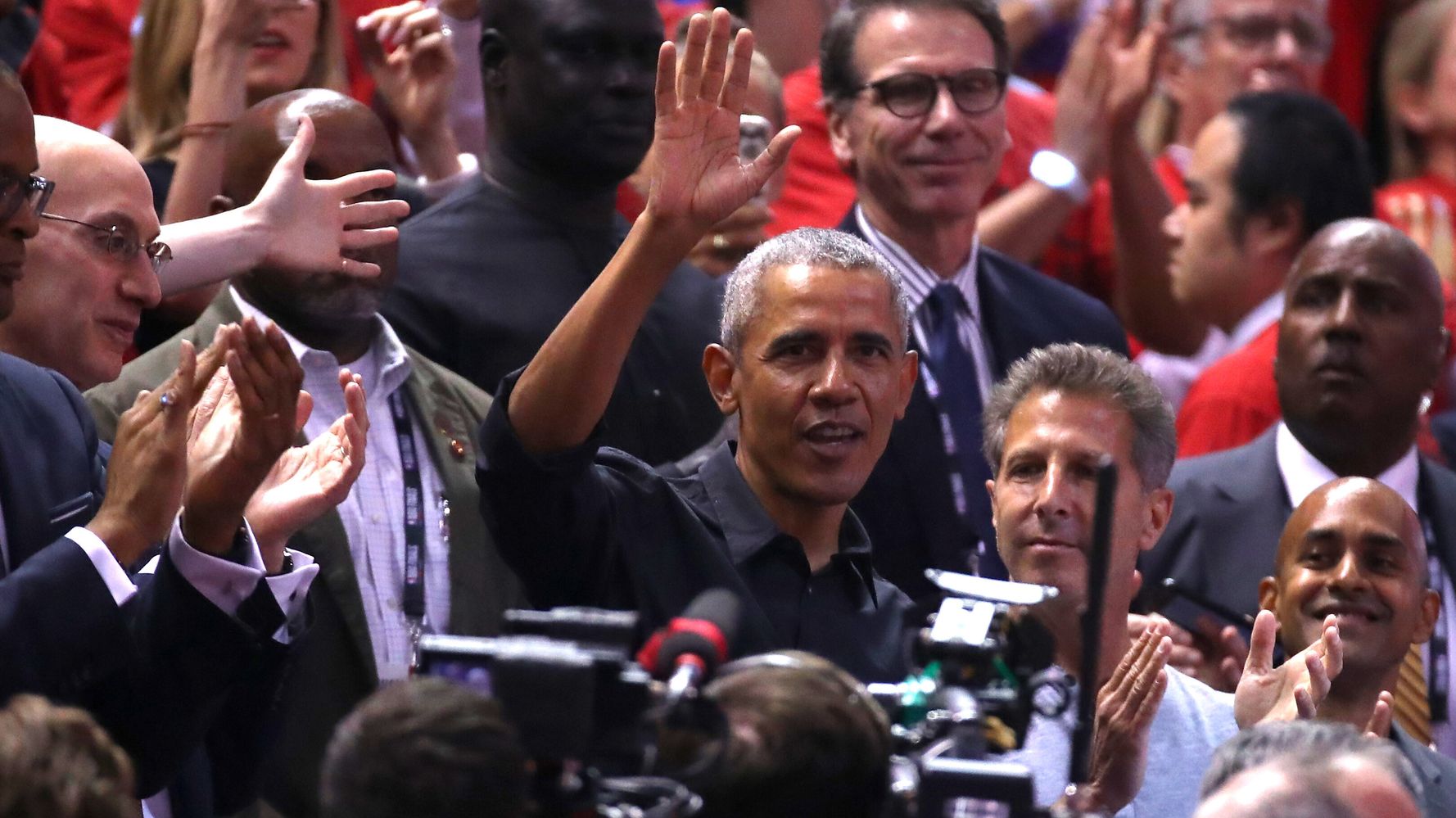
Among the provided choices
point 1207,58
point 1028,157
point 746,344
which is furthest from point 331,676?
point 1207,58

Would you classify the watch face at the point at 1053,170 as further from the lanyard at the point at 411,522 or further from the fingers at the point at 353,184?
the fingers at the point at 353,184

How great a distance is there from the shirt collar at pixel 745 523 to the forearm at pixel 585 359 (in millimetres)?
455

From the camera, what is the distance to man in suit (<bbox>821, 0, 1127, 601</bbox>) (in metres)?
5.49

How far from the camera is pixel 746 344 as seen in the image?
171 inches

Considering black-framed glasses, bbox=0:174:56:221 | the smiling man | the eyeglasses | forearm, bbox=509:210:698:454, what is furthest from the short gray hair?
the eyeglasses

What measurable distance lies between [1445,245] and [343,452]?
15.3 feet

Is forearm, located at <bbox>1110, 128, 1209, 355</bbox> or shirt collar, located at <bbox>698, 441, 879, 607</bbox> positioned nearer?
shirt collar, located at <bbox>698, 441, 879, 607</bbox>

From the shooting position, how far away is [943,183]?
5.58 m

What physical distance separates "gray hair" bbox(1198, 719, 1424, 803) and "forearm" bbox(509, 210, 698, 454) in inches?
42.8

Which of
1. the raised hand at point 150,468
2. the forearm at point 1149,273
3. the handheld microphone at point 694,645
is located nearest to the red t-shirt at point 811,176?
the forearm at point 1149,273

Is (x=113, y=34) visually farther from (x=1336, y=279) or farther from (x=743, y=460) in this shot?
(x=1336, y=279)

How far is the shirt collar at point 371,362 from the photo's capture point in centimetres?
474

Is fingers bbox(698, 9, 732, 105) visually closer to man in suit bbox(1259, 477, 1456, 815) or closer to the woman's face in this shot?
man in suit bbox(1259, 477, 1456, 815)

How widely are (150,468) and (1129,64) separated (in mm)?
3885
